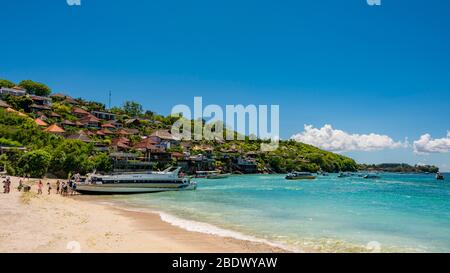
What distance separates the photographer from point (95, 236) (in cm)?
1499

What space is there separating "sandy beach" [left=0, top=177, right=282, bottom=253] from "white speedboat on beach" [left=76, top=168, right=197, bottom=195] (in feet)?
60.8

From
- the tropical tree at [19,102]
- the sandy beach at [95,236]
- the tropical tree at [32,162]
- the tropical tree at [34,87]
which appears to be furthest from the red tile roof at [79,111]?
the sandy beach at [95,236]

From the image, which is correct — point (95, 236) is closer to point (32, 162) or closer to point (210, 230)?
point (210, 230)

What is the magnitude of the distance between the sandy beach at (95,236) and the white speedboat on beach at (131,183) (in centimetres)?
1854

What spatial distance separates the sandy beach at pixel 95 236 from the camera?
1280 centimetres

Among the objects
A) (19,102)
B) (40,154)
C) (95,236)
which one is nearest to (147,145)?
(19,102)

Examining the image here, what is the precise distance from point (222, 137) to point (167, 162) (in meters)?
68.6

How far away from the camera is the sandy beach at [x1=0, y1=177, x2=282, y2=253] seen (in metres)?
12.8

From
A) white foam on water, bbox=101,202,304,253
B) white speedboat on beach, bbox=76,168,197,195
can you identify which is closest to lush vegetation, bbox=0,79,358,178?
white speedboat on beach, bbox=76,168,197,195

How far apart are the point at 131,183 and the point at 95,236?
2713 cm

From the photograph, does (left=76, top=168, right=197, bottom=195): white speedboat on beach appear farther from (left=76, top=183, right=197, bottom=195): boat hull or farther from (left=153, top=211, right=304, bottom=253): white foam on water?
(left=153, top=211, right=304, bottom=253): white foam on water

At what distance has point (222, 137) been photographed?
149 m
